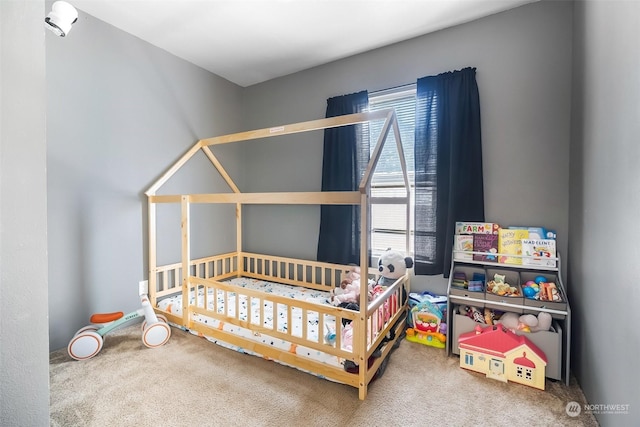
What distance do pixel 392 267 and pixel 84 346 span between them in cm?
227

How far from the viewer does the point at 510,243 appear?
2.06 metres

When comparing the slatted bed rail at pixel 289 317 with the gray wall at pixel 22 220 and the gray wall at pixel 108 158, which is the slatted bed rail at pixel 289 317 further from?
the gray wall at pixel 22 220

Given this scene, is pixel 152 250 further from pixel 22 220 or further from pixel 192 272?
pixel 22 220

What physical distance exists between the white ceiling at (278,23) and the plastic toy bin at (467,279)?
197 centimetres

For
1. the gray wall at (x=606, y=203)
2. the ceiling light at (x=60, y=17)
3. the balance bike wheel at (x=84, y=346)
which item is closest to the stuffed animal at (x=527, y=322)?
the gray wall at (x=606, y=203)

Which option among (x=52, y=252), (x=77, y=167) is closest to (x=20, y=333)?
(x=52, y=252)

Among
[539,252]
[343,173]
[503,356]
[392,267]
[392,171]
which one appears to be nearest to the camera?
[503,356]

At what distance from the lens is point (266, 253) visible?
3318 mm

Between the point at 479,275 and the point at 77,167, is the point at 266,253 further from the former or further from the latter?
the point at 479,275

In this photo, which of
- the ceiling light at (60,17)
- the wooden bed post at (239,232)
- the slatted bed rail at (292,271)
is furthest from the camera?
the wooden bed post at (239,232)

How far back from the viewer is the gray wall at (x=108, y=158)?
2006 mm

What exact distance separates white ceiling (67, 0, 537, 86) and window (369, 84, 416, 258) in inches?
19.3

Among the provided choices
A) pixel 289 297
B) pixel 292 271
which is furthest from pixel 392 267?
pixel 292 271

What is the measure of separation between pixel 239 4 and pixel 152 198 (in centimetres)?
170
